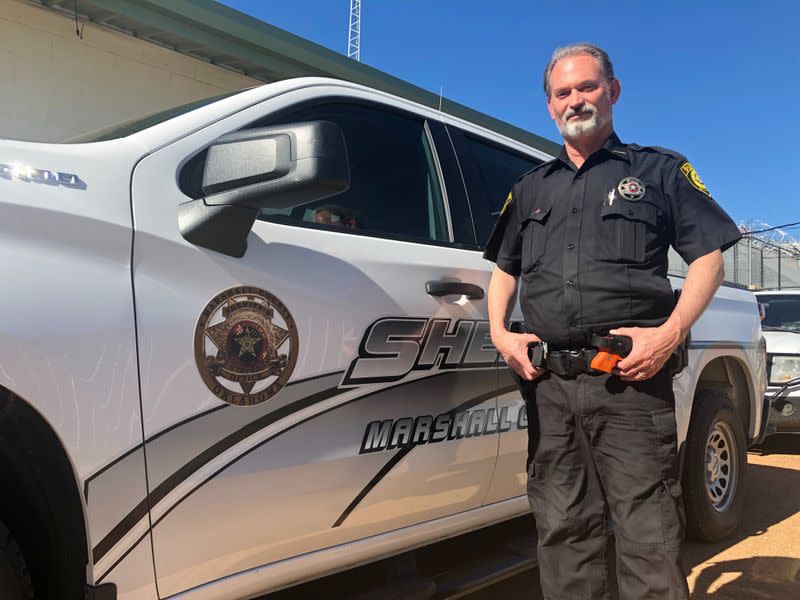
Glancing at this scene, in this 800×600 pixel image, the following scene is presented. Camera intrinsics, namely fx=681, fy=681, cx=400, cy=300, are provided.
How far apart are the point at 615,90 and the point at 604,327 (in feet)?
2.53

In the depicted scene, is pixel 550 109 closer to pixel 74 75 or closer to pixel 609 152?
pixel 609 152

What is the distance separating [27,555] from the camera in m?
1.53

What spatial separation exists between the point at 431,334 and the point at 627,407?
0.67m

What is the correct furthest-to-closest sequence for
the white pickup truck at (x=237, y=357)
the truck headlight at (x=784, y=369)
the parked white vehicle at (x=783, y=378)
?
the truck headlight at (x=784, y=369) < the parked white vehicle at (x=783, y=378) < the white pickup truck at (x=237, y=357)

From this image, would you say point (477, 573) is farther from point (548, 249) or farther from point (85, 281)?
point (85, 281)

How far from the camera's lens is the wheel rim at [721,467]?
370 centimetres

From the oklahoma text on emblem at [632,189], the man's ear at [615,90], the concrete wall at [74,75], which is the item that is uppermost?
the concrete wall at [74,75]

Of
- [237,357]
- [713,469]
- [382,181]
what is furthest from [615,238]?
[713,469]

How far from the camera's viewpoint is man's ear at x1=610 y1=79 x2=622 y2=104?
215 centimetres

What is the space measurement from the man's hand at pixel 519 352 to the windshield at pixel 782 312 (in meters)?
6.43

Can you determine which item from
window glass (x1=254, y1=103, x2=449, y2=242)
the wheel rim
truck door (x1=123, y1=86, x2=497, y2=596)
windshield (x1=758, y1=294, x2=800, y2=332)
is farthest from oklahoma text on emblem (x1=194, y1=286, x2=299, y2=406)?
windshield (x1=758, y1=294, x2=800, y2=332)

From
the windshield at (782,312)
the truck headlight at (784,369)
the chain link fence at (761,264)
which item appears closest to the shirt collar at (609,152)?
→ the truck headlight at (784,369)

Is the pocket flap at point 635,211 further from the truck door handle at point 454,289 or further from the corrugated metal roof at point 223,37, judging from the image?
the corrugated metal roof at point 223,37

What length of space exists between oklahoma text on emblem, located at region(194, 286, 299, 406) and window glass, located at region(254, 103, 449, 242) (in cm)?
42
